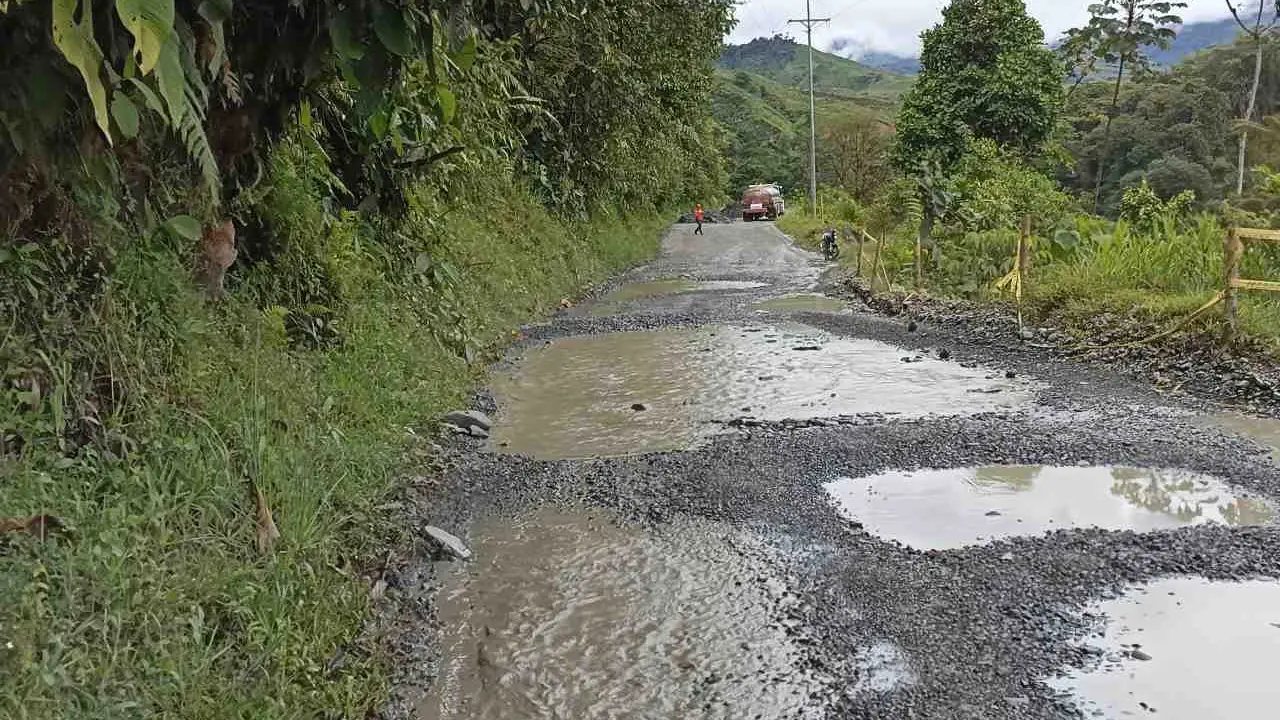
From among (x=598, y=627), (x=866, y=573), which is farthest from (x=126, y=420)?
(x=866, y=573)

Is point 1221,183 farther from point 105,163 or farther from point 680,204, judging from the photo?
point 105,163

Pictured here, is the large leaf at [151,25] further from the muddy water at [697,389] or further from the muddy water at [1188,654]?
the muddy water at [697,389]

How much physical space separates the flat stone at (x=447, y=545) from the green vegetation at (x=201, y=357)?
10.0 inches

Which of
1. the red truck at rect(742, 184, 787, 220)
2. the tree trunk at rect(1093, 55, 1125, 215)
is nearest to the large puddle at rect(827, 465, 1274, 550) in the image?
the tree trunk at rect(1093, 55, 1125, 215)

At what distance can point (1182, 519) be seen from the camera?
475cm

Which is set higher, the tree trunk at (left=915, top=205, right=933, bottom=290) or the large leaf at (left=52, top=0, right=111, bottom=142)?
the large leaf at (left=52, top=0, right=111, bottom=142)

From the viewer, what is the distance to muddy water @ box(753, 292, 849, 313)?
1326cm

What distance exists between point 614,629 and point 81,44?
2686 mm

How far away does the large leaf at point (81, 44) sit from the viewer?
204 centimetres

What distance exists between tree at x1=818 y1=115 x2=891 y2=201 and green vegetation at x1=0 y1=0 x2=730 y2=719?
3934 centimetres

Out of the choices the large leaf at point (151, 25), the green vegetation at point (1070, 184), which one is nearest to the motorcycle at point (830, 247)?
the green vegetation at point (1070, 184)

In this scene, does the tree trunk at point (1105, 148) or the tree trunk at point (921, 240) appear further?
the tree trunk at point (1105, 148)

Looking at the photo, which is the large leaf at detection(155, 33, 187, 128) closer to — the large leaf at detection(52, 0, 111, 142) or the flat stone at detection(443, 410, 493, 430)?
the large leaf at detection(52, 0, 111, 142)

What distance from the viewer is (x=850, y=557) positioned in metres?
4.33
